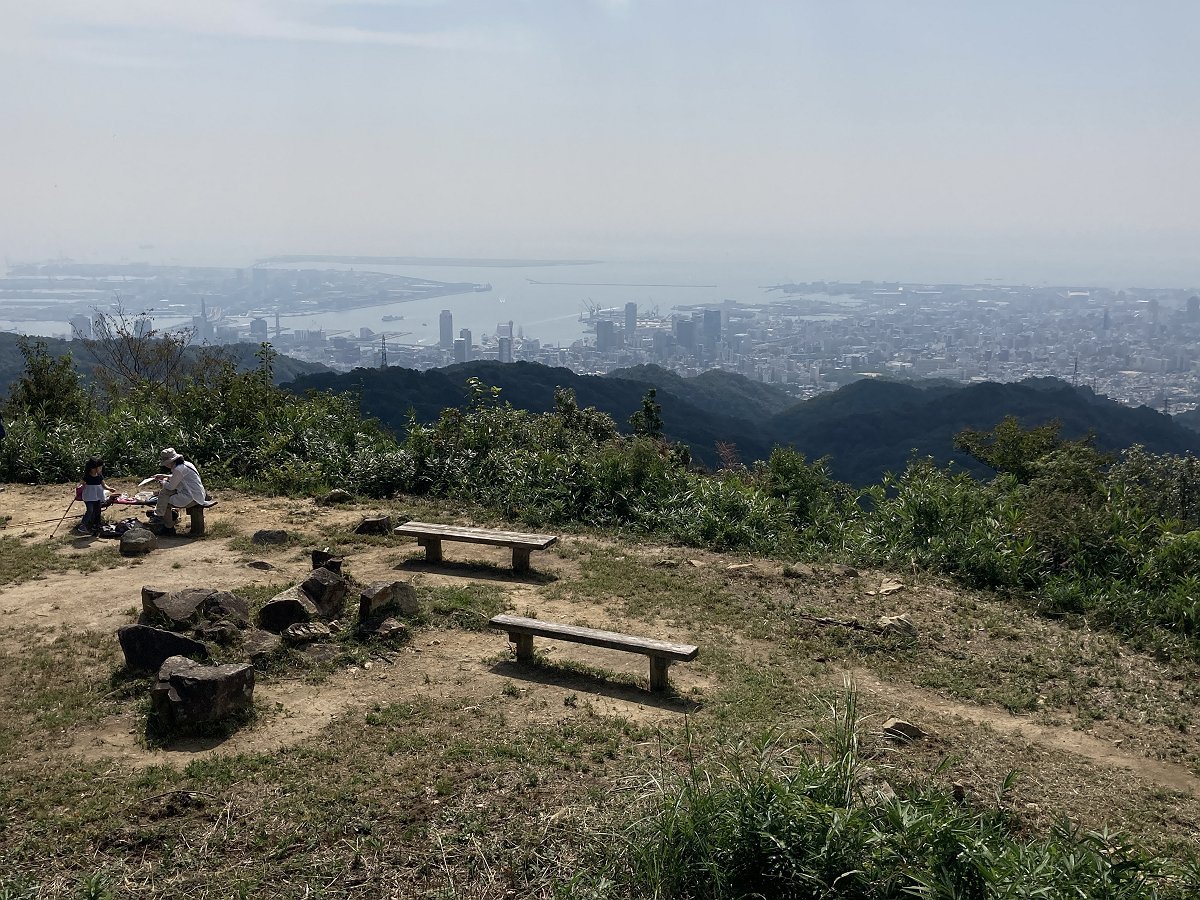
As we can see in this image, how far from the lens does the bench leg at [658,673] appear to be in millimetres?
6426

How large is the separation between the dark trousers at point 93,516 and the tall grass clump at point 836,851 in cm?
784

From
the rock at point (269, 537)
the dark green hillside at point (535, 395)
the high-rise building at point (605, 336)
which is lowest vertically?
the high-rise building at point (605, 336)

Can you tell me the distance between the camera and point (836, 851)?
13.0 feet

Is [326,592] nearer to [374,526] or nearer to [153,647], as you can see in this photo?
[153,647]

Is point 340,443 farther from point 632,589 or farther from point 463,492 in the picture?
point 632,589

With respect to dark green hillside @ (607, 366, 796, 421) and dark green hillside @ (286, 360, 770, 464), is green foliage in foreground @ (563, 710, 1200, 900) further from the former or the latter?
dark green hillside @ (607, 366, 796, 421)

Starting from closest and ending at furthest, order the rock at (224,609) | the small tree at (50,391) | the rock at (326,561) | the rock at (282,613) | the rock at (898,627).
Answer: the rock at (224,609), the rock at (282,613), the rock at (898,627), the rock at (326,561), the small tree at (50,391)

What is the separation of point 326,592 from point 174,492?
12.2 ft

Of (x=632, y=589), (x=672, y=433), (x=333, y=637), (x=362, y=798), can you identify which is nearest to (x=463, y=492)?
(x=632, y=589)

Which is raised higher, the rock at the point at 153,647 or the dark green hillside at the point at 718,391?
the rock at the point at 153,647

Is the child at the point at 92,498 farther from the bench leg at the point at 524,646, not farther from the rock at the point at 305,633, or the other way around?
the bench leg at the point at 524,646

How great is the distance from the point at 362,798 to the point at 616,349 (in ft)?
491

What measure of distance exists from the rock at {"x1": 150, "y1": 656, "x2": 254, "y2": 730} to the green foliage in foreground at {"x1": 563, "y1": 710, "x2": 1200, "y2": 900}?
2747 mm

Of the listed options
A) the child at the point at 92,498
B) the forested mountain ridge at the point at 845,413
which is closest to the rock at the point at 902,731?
the child at the point at 92,498
